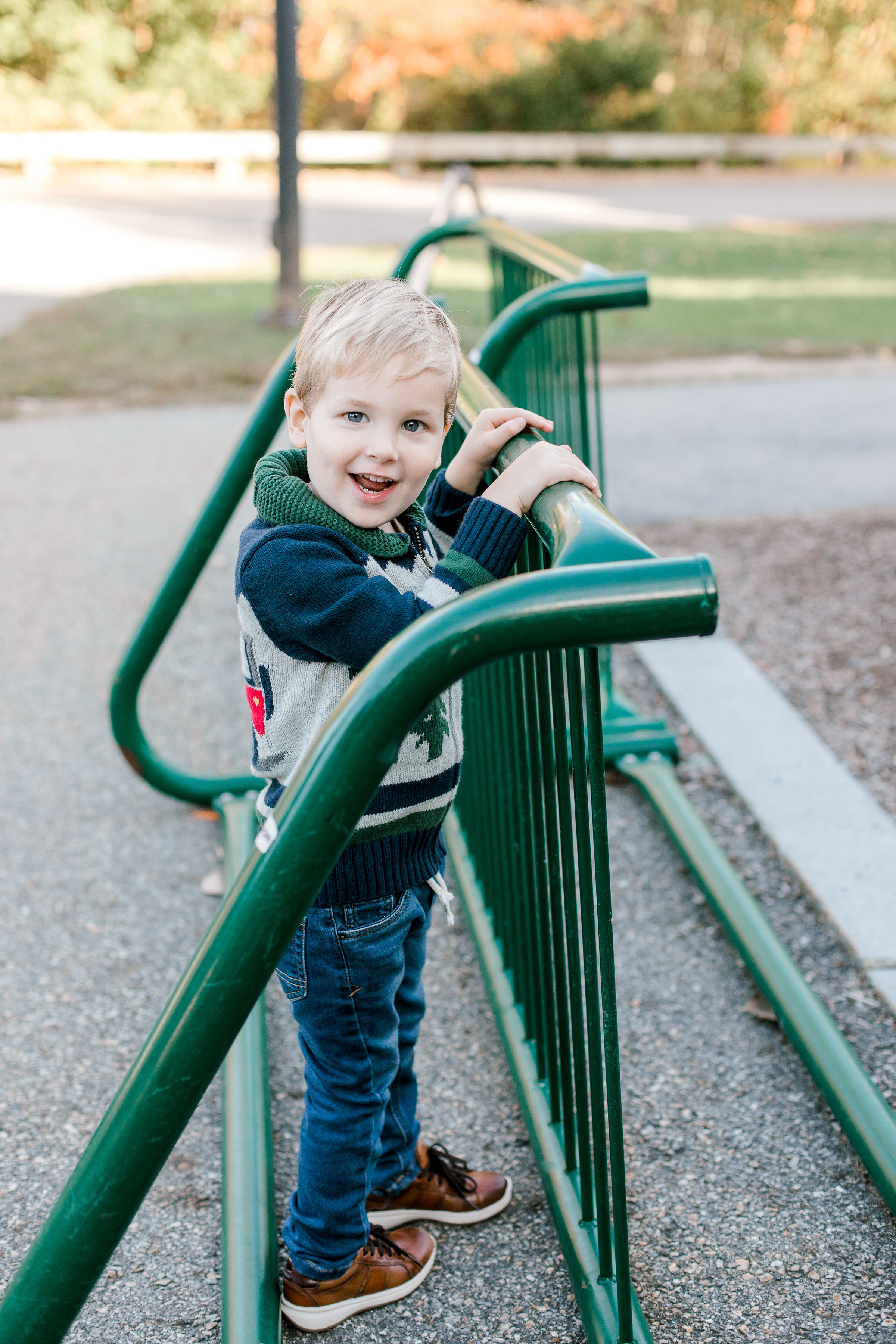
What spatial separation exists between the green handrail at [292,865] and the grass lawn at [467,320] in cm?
489

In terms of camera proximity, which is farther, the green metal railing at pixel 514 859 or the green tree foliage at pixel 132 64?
the green tree foliage at pixel 132 64

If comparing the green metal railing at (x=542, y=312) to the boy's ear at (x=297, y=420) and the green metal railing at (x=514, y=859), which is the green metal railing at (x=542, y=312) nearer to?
the green metal railing at (x=514, y=859)

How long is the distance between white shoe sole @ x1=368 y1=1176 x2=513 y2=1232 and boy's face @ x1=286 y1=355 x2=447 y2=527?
1.06m

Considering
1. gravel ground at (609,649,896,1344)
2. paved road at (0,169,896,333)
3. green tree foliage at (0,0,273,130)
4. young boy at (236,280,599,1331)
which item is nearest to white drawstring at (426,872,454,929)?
young boy at (236,280,599,1331)

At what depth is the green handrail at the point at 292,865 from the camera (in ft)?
3.72

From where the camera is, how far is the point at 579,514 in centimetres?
131

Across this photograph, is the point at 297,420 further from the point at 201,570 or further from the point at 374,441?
the point at 201,570

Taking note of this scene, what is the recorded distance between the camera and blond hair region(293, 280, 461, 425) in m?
1.48

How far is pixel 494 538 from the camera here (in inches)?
58.8

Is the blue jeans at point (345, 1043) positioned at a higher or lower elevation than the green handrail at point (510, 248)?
lower

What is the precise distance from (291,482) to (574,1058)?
85cm

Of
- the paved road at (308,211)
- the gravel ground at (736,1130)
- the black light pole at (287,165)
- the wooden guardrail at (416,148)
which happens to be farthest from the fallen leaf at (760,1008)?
the wooden guardrail at (416,148)

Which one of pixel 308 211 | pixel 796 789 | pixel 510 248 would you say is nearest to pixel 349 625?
pixel 510 248

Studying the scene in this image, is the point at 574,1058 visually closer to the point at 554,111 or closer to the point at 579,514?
the point at 579,514
